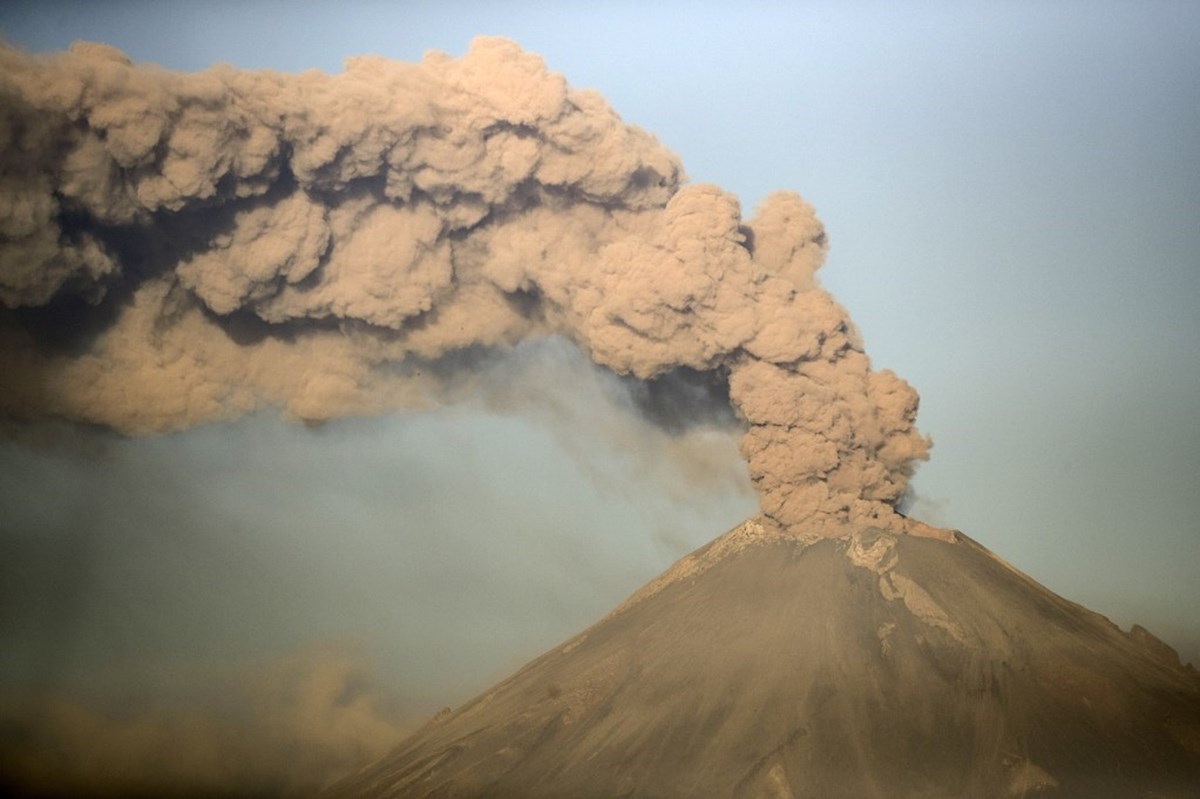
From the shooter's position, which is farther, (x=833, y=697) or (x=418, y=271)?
(x=418, y=271)

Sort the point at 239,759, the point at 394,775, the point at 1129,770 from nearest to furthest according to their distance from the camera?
the point at 1129,770 → the point at 394,775 → the point at 239,759

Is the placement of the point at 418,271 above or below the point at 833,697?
above

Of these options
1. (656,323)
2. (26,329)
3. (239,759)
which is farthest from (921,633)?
(26,329)

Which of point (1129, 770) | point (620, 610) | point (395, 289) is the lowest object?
point (1129, 770)

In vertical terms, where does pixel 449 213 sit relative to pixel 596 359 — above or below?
above

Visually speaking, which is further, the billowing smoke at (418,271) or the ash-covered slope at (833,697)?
the billowing smoke at (418,271)

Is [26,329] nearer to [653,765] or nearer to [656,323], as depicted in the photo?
[656,323]
